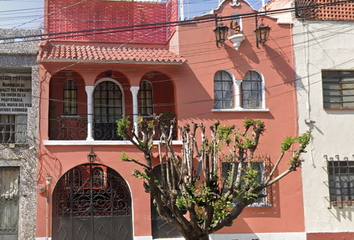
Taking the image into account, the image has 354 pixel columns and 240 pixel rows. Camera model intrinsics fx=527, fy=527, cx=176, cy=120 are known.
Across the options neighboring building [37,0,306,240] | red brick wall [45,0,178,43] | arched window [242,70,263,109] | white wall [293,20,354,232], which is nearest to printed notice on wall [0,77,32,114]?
neighboring building [37,0,306,240]

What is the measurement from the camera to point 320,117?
714 inches

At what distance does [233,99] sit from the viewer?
18031 millimetres

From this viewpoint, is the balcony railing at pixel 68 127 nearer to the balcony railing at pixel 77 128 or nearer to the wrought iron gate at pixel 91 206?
the balcony railing at pixel 77 128

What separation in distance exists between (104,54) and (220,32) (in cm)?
394

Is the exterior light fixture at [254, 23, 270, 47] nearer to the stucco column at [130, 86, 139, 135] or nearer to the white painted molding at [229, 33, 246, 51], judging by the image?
the white painted molding at [229, 33, 246, 51]

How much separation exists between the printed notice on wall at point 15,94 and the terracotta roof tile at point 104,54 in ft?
5.58

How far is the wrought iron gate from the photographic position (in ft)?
53.6

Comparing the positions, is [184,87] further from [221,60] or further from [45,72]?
[45,72]

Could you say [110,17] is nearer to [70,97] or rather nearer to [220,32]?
[70,97]

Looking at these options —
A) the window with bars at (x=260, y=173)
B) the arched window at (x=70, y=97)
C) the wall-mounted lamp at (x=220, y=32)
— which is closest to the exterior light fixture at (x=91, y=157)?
the arched window at (x=70, y=97)

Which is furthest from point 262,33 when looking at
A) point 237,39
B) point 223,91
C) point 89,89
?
point 89,89

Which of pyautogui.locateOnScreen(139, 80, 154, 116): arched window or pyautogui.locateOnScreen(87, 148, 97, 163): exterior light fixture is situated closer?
pyautogui.locateOnScreen(87, 148, 97, 163): exterior light fixture

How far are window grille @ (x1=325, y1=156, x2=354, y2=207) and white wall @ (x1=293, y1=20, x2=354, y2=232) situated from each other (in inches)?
7.1

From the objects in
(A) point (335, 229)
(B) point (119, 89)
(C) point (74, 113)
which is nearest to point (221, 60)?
(B) point (119, 89)
